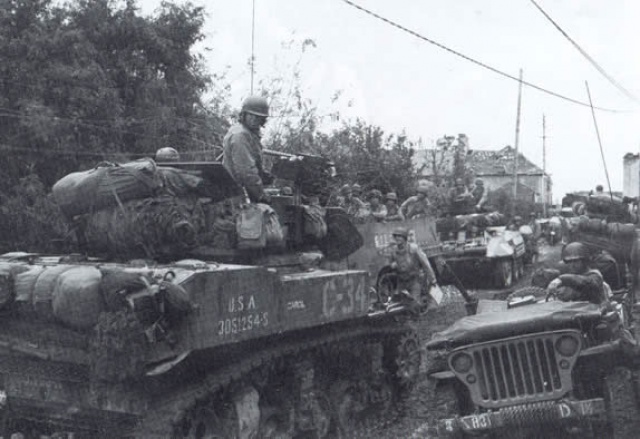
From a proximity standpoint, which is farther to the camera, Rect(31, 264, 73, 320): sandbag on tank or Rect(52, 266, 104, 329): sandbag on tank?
Rect(31, 264, 73, 320): sandbag on tank

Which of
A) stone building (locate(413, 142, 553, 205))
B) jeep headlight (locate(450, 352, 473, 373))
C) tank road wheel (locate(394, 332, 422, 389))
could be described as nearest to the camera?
jeep headlight (locate(450, 352, 473, 373))

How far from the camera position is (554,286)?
29.8 ft

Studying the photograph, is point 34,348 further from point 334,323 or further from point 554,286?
point 554,286

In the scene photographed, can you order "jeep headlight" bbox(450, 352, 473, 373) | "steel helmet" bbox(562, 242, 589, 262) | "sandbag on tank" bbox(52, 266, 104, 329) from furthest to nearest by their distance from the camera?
"steel helmet" bbox(562, 242, 589, 262)
"jeep headlight" bbox(450, 352, 473, 373)
"sandbag on tank" bbox(52, 266, 104, 329)

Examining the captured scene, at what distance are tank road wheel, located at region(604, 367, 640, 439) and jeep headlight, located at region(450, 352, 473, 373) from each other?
1.13 m

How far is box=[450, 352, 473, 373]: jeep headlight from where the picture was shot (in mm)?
7449

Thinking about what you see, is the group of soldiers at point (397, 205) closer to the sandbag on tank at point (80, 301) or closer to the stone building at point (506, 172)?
the sandbag on tank at point (80, 301)

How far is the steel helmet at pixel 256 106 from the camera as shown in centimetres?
870

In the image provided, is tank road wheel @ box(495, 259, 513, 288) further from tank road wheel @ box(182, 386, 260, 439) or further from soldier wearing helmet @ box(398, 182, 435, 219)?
tank road wheel @ box(182, 386, 260, 439)

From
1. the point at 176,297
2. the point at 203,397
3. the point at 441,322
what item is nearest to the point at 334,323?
the point at 203,397

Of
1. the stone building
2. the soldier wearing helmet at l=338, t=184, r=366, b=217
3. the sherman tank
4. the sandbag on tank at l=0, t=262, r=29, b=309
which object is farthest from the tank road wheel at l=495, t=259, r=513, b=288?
the stone building

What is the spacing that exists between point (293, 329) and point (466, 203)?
49.7 ft

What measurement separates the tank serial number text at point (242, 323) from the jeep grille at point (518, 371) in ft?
5.27

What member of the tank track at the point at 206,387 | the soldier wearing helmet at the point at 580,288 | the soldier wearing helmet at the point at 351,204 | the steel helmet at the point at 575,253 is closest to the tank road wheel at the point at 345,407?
the tank track at the point at 206,387
